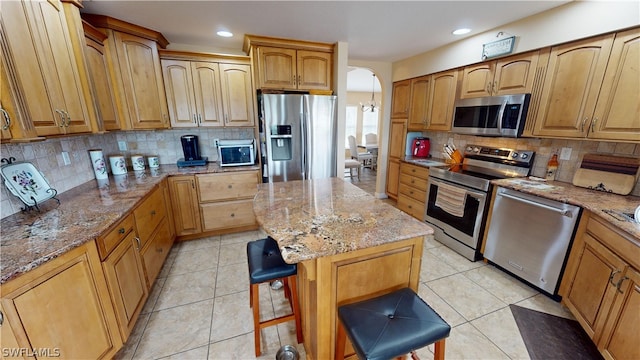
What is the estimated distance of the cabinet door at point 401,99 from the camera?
145 inches

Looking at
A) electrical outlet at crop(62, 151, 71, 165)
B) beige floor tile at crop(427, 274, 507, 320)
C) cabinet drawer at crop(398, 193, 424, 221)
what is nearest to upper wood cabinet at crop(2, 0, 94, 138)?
electrical outlet at crop(62, 151, 71, 165)

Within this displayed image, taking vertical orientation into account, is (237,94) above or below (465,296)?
above

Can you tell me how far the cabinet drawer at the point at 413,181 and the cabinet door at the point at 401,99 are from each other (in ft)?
3.28

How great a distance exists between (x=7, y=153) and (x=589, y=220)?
394 centimetres

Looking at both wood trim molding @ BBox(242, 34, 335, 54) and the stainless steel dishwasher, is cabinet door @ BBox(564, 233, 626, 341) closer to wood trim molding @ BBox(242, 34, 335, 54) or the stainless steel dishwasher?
the stainless steel dishwasher

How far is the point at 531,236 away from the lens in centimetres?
204

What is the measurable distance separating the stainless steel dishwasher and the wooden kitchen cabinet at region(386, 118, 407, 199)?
70.5 inches

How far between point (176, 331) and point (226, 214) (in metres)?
1.48

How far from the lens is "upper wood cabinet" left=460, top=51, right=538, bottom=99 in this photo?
221 cm

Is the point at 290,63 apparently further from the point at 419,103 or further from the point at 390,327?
the point at 390,327

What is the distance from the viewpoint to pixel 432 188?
9.63 ft

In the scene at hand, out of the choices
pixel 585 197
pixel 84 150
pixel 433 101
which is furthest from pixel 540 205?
pixel 84 150

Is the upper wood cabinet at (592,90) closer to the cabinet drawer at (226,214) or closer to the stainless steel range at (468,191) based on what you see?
the stainless steel range at (468,191)

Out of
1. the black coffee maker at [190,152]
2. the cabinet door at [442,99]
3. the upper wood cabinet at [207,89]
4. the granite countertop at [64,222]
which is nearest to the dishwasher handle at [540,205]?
the cabinet door at [442,99]
